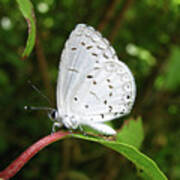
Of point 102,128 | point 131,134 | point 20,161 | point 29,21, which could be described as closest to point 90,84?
point 102,128

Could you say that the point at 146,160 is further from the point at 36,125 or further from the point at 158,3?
the point at 158,3

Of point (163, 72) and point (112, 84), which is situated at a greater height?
point (112, 84)

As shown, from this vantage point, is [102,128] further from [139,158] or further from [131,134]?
[139,158]

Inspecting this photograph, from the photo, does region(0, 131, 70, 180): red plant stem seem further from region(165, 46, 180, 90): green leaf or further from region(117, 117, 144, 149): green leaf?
region(165, 46, 180, 90): green leaf

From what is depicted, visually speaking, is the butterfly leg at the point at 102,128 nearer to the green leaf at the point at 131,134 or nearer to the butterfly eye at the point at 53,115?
the green leaf at the point at 131,134

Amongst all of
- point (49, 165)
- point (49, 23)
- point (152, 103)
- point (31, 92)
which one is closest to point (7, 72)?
point (31, 92)

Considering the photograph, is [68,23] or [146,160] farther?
[68,23]
